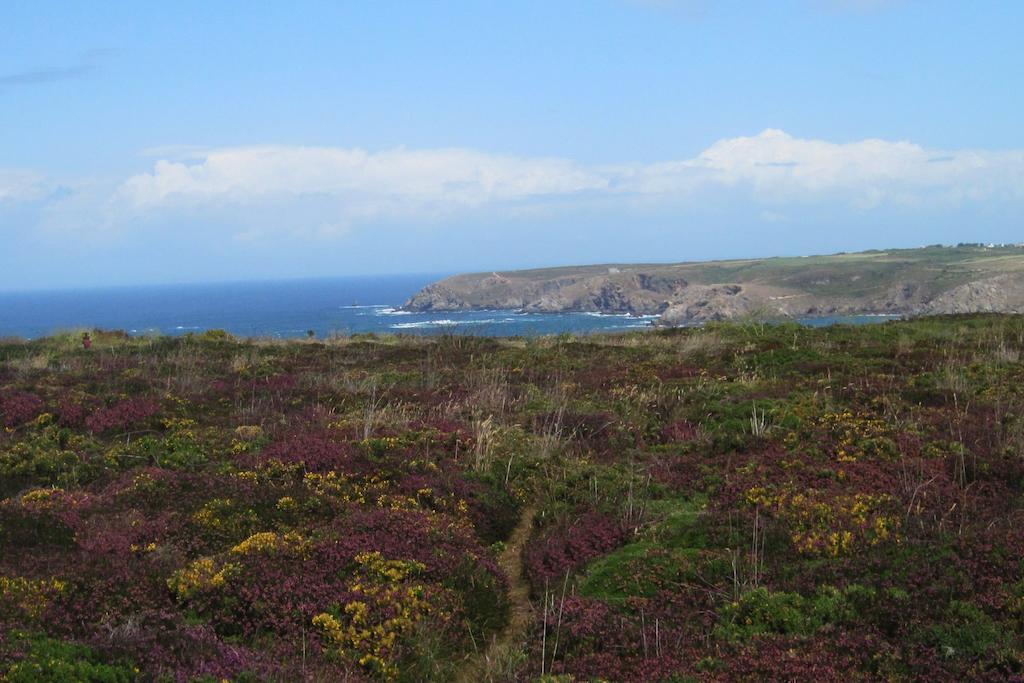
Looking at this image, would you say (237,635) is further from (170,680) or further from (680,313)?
(680,313)

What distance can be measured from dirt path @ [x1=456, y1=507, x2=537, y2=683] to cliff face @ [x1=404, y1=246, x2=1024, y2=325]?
74.0m

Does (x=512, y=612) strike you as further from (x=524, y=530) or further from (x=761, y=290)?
(x=761, y=290)

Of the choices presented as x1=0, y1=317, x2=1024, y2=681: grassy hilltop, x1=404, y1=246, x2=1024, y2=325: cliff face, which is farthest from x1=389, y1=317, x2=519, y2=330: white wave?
x1=404, y1=246, x2=1024, y2=325: cliff face

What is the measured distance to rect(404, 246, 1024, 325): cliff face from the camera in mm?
95688

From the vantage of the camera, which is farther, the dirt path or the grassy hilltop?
the dirt path

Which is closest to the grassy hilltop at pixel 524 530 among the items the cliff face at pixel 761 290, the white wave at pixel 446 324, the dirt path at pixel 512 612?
the dirt path at pixel 512 612

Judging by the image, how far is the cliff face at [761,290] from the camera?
9569 centimetres

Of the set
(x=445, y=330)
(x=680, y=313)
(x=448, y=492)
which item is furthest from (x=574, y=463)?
(x=680, y=313)

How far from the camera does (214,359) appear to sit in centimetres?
2395

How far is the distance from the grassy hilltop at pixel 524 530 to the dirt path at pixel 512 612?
1.3 inches

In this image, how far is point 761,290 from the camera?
382ft

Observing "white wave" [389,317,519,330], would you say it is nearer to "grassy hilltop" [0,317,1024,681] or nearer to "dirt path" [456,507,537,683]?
"grassy hilltop" [0,317,1024,681]

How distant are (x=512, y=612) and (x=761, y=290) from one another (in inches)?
4532

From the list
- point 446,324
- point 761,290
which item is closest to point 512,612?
point 446,324
